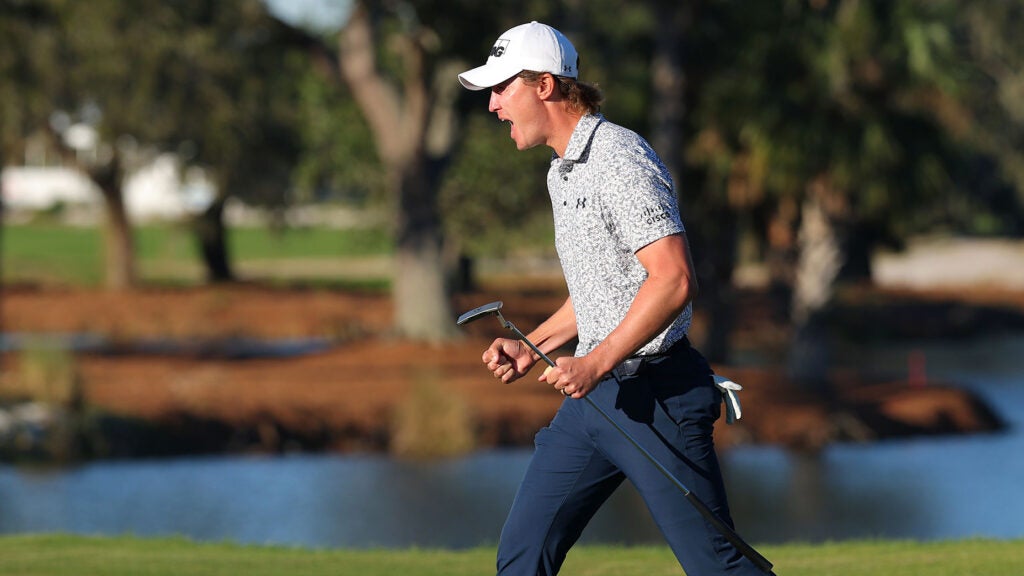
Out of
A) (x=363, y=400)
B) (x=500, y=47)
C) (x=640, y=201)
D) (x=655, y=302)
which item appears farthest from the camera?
(x=363, y=400)

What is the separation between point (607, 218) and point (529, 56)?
0.53m

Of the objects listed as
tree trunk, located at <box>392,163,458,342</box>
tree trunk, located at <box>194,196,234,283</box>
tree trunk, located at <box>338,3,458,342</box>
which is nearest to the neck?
tree trunk, located at <box>338,3,458,342</box>

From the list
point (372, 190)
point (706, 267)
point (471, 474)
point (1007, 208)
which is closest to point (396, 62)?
point (372, 190)

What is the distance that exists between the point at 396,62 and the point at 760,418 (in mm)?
17518

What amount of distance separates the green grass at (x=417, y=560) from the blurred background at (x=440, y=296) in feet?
12.8

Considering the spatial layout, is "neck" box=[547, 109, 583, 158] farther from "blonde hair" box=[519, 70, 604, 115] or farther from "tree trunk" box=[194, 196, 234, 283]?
"tree trunk" box=[194, 196, 234, 283]

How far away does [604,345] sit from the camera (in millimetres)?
4867

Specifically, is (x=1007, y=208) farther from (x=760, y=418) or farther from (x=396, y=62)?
(x=760, y=418)

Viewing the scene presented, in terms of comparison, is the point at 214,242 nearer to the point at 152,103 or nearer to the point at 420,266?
the point at 152,103

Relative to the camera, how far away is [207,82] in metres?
36.5

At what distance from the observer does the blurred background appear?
17562mm

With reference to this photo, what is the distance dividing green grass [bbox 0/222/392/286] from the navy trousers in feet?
119

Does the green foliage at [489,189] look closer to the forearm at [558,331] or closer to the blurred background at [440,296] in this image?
the blurred background at [440,296]

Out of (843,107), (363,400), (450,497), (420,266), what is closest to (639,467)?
(450,497)
